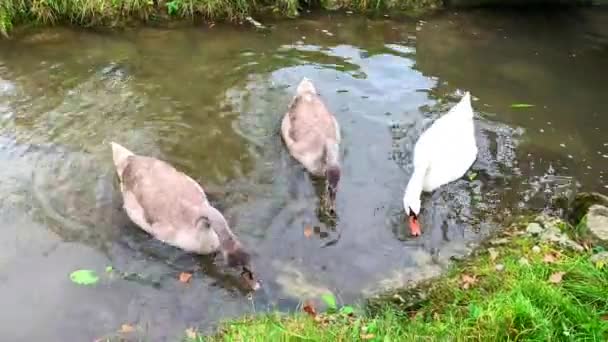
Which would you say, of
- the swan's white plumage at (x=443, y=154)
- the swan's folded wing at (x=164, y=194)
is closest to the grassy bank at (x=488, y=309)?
the swan's white plumage at (x=443, y=154)

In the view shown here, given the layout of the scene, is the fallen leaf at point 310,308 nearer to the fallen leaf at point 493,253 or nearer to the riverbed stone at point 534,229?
the fallen leaf at point 493,253

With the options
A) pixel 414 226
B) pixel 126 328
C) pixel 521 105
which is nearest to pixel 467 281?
pixel 414 226

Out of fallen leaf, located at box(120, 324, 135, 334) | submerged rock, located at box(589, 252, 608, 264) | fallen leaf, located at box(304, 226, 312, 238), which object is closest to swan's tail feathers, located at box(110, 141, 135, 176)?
fallen leaf, located at box(120, 324, 135, 334)

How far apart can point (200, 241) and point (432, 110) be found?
4.11 meters

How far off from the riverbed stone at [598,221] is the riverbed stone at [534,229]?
1.54 feet

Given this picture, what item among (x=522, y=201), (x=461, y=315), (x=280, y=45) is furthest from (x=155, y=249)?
(x=280, y=45)

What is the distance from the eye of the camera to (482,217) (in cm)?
685

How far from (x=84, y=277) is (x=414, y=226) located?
331 cm

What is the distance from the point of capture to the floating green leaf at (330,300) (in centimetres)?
559

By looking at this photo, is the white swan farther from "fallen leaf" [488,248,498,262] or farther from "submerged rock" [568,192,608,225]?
"submerged rock" [568,192,608,225]

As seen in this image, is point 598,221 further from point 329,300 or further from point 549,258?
point 329,300

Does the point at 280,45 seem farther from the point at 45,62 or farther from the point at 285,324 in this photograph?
the point at 285,324

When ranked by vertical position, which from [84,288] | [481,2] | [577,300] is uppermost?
[481,2]

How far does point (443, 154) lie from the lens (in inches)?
280
